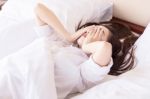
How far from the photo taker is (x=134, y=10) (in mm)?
1612

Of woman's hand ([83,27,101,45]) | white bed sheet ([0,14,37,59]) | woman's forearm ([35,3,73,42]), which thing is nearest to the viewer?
woman's hand ([83,27,101,45])

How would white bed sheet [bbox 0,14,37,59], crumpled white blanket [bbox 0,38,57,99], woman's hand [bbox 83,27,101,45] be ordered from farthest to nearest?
1. white bed sheet [bbox 0,14,37,59]
2. woman's hand [bbox 83,27,101,45]
3. crumpled white blanket [bbox 0,38,57,99]

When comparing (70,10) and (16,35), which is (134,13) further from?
(16,35)

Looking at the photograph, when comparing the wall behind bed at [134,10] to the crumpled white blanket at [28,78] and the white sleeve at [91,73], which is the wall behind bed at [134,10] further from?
the crumpled white blanket at [28,78]

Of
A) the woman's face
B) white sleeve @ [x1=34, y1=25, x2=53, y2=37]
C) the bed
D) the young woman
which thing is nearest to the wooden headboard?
the bed

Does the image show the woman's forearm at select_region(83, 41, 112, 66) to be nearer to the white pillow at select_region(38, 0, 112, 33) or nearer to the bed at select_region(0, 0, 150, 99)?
the bed at select_region(0, 0, 150, 99)

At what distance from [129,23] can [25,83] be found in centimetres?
84

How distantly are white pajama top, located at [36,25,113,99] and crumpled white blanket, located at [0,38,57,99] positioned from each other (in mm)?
75

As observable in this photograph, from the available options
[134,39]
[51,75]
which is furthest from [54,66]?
[134,39]

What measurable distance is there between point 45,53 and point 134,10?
2.25 feet

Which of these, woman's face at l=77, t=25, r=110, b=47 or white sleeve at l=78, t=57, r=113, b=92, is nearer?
white sleeve at l=78, t=57, r=113, b=92

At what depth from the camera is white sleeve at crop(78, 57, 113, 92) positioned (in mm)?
1144

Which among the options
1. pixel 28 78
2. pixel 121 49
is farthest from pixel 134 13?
pixel 28 78

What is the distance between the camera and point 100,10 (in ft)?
5.64
